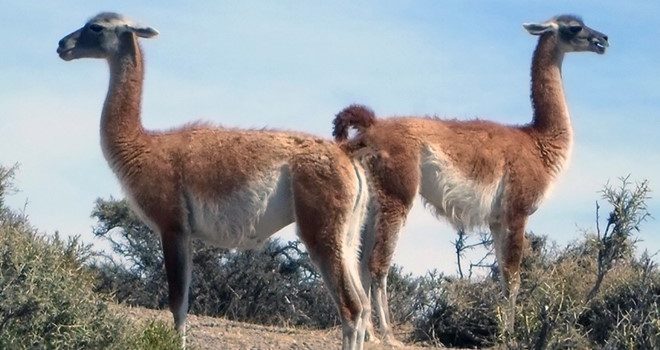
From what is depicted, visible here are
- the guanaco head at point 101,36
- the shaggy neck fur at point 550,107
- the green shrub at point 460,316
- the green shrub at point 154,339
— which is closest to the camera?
the green shrub at point 154,339

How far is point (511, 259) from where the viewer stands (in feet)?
45.4

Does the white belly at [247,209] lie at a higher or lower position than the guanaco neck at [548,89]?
lower

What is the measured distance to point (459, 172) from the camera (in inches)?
539

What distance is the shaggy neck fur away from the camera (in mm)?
14336

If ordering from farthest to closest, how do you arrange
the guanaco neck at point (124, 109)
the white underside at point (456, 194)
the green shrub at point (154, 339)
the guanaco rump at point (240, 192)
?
the white underside at point (456, 194) < the guanaco neck at point (124, 109) < the guanaco rump at point (240, 192) < the green shrub at point (154, 339)

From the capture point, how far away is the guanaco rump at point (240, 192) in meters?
11.5

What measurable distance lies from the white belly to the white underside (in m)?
2.07

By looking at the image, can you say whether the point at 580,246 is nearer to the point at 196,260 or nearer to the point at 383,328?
the point at 383,328

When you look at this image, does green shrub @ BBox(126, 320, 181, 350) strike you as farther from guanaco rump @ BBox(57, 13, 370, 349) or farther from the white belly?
the white belly

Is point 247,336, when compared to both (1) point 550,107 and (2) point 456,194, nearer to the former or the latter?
(2) point 456,194

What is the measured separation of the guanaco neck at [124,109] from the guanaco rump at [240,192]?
0.04 feet

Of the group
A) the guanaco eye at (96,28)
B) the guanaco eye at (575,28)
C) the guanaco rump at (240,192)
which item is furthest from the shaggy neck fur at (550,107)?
the guanaco eye at (96,28)

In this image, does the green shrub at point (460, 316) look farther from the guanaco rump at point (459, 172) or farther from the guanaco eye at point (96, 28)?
the guanaco eye at point (96, 28)

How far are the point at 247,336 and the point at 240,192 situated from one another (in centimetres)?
137
